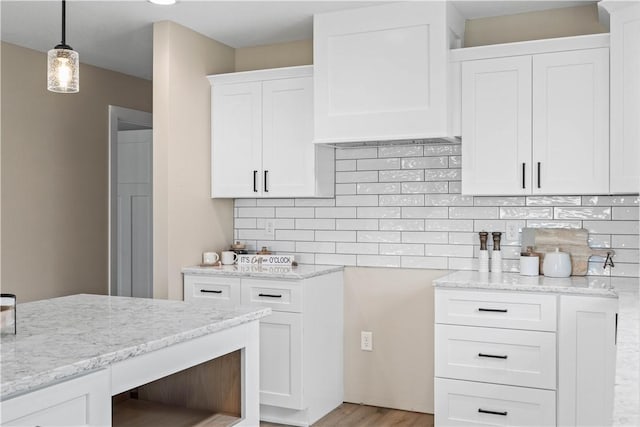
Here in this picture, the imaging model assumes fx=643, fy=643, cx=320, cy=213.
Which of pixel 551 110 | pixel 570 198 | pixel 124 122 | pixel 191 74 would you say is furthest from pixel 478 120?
pixel 124 122

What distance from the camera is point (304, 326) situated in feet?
12.2

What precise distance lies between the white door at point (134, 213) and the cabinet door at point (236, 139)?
1.25m

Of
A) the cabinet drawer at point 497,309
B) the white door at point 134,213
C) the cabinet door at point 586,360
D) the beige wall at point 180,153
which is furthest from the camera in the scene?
the white door at point 134,213

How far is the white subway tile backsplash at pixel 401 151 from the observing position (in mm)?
4004

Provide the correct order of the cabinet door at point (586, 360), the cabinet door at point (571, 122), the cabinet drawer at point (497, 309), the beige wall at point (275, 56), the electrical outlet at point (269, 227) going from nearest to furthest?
1. the cabinet door at point (586, 360)
2. the cabinet drawer at point (497, 309)
3. the cabinet door at point (571, 122)
4. the beige wall at point (275, 56)
5. the electrical outlet at point (269, 227)

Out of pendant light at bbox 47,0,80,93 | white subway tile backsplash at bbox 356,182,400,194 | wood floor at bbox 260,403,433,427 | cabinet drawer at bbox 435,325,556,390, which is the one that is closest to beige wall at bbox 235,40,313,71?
white subway tile backsplash at bbox 356,182,400,194

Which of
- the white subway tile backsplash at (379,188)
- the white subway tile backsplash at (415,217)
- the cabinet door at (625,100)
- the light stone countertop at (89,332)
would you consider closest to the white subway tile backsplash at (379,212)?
the white subway tile backsplash at (415,217)

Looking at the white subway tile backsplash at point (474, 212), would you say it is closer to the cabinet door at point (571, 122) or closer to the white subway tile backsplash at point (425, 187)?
the white subway tile backsplash at point (425, 187)

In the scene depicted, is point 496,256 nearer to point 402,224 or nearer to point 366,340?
point 402,224

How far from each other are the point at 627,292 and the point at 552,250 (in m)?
0.78

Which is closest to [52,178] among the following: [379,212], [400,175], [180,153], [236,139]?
[180,153]

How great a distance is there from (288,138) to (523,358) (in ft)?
6.27

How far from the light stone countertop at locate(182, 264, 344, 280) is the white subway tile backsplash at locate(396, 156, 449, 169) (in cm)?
79

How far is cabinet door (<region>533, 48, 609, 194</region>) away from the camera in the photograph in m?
3.30
